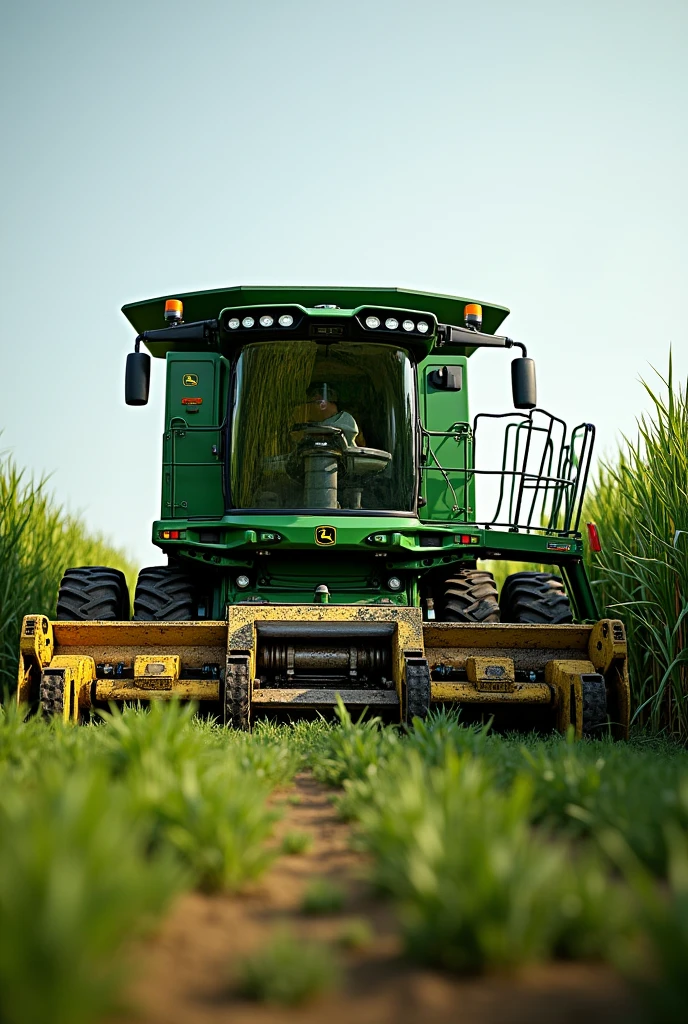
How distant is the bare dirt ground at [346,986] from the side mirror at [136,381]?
18.9 ft

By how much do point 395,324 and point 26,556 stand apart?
4.85 meters

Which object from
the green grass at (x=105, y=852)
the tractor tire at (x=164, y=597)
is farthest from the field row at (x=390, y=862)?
the tractor tire at (x=164, y=597)

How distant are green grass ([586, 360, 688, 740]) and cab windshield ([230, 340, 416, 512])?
195 centimetres

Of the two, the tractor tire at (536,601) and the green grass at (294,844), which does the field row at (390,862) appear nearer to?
the green grass at (294,844)

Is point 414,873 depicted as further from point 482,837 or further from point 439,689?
point 439,689

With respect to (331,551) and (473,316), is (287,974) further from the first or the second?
(473,316)

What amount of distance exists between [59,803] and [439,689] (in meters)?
4.42

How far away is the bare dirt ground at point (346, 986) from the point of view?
1.91 meters

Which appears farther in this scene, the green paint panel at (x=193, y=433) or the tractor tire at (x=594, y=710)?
the green paint panel at (x=193, y=433)

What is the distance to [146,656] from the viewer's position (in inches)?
262

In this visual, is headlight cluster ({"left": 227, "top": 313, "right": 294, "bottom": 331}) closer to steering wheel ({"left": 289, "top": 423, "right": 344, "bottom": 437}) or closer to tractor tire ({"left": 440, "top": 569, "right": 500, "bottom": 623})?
steering wheel ({"left": 289, "top": 423, "right": 344, "bottom": 437})

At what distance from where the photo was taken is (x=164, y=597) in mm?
7676

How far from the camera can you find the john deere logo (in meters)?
7.33

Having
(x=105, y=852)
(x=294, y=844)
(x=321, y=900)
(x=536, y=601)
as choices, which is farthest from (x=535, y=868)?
(x=536, y=601)
